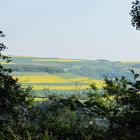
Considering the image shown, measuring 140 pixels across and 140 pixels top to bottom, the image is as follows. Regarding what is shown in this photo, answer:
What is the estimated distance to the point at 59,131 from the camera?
54.4 feet

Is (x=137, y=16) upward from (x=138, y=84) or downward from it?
upward

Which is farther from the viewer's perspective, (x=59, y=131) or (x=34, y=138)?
(x=59, y=131)

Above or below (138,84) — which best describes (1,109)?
below

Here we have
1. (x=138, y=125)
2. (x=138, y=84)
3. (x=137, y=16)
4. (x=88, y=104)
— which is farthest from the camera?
(x=137, y=16)

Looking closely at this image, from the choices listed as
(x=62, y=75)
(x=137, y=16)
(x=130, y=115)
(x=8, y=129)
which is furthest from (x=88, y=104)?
(x=62, y=75)

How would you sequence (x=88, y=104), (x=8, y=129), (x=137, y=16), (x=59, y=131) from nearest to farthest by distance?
1. (x=88, y=104)
2. (x=8, y=129)
3. (x=137, y=16)
4. (x=59, y=131)

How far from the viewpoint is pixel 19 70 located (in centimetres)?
17838

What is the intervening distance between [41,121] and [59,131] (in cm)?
83

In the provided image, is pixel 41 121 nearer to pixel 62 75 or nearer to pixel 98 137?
pixel 98 137

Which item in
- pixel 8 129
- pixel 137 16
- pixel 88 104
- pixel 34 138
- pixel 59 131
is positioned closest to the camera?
pixel 88 104

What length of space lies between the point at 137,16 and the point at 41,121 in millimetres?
5373

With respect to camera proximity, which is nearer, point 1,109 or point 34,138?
point 34,138

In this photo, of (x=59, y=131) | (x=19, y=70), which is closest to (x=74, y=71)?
(x=19, y=70)

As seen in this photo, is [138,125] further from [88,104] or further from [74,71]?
[74,71]
